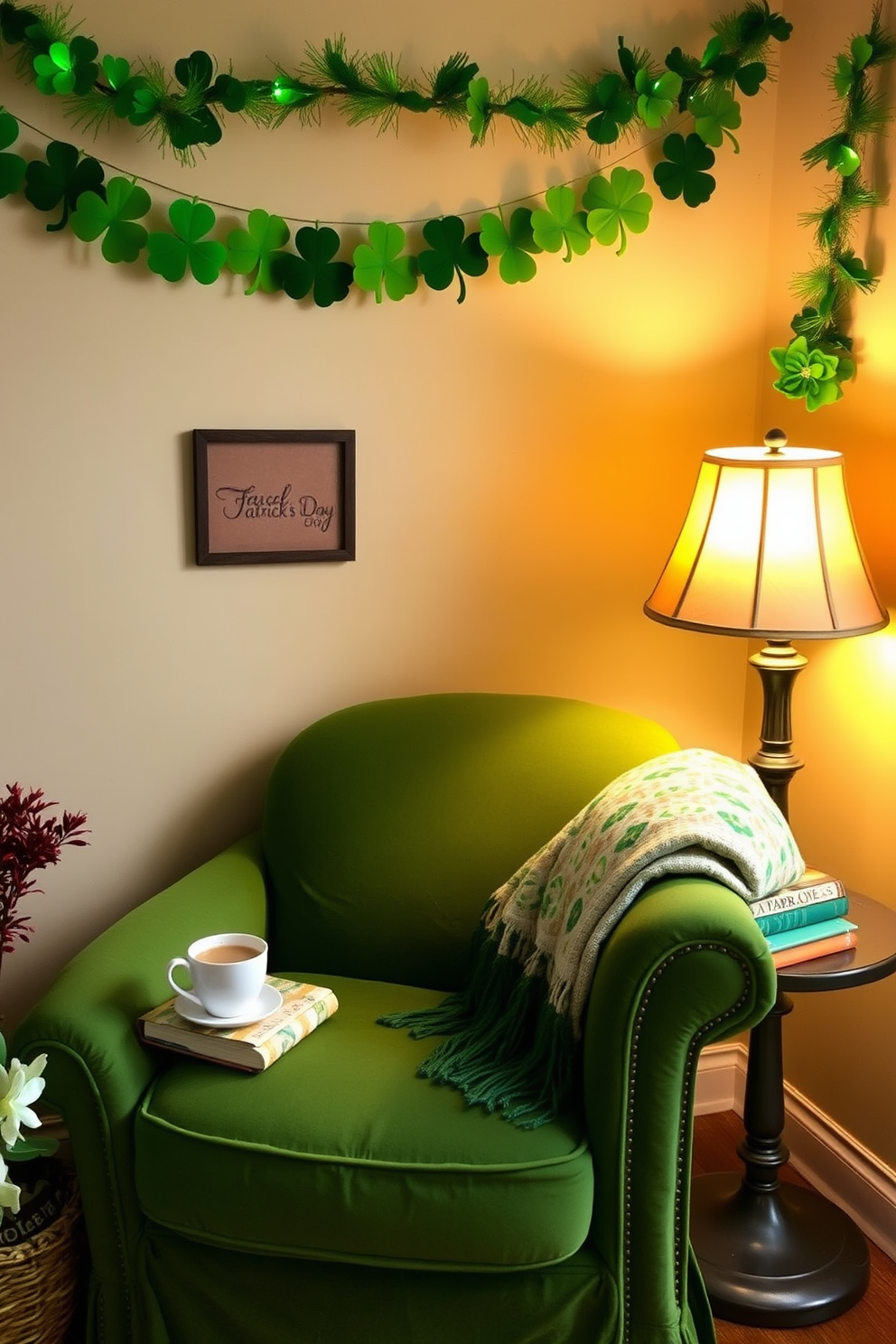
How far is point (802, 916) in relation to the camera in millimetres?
1878

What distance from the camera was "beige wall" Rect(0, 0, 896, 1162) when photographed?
2119mm

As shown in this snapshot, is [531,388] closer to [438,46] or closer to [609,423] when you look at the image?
[609,423]

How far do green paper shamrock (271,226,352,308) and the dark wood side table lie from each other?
137 cm

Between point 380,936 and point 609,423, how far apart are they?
1058 millimetres

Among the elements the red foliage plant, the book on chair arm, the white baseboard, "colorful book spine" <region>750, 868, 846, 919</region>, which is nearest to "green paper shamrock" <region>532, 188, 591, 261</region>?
"colorful book spine" <region>750, 868, 846, 919</region>

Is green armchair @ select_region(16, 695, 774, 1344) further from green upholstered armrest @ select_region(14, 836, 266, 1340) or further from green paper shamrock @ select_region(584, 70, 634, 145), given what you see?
green paper shamrock @ select_region(584, 70, 634, 145)

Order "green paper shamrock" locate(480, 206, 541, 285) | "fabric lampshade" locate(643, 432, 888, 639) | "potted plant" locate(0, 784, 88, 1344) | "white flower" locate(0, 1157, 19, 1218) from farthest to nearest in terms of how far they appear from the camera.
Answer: "green paper shamrock" locate(480, 206, 541, 285)
"fabric lampshade" locate(643, 432, 888, 639)
"potted plant" locate(0, 784, 88, 1344)
"white flower" locate(0, 1157, 19, 1218)

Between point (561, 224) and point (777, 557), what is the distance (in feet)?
2.55

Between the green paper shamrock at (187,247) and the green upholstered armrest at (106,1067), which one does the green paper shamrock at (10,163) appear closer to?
the green paper shamrock at (187,247)

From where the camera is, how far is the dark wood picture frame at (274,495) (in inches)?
87.0

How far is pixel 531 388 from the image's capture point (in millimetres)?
2369

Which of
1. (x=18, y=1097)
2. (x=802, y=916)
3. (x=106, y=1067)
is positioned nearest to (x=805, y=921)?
(x=802, y=916)

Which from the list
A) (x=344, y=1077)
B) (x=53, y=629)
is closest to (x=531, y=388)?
(x=53, y=629)

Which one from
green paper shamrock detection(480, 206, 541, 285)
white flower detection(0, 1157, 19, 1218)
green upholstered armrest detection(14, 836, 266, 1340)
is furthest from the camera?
green paper shamrock detection(480, 206, 541, 285)
